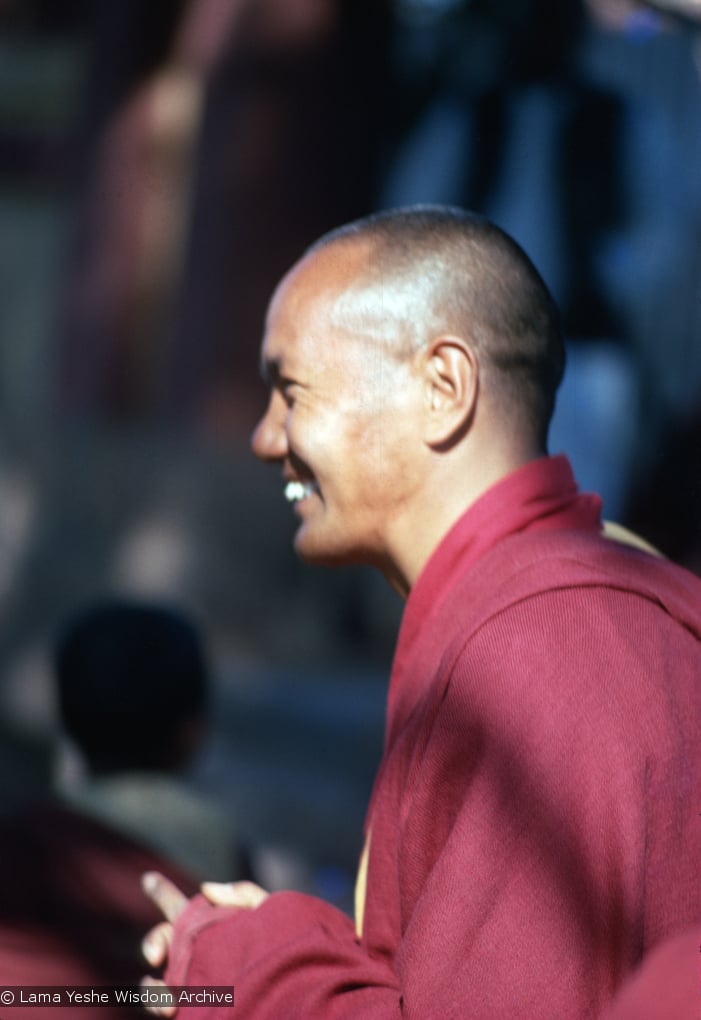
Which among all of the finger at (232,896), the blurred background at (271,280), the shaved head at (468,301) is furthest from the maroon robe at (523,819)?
the blurred background at (271,280)

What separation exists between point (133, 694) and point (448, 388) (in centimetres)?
110

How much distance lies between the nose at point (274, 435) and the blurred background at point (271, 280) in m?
2.19

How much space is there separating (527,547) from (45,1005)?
2.79 ft

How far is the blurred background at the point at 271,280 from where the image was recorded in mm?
5258

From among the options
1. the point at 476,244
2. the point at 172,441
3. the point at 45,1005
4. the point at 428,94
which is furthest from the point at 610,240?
the point at 45,1005

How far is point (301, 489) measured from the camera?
6.30 ft

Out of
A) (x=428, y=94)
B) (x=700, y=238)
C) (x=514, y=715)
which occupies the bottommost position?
(x=514, y=715)

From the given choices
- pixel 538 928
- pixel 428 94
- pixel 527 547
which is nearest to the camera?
pixel 538 928

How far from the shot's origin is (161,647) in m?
2.62

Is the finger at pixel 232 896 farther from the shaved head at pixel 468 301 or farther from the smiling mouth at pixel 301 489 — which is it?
the shaved head at pixel 468 301

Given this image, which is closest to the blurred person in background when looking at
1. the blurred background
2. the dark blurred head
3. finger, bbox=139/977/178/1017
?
the dark blurred head

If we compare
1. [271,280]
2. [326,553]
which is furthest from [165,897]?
[271,280]

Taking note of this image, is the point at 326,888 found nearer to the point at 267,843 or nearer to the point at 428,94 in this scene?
the point at 267,843

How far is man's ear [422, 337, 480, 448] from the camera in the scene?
1698mm
